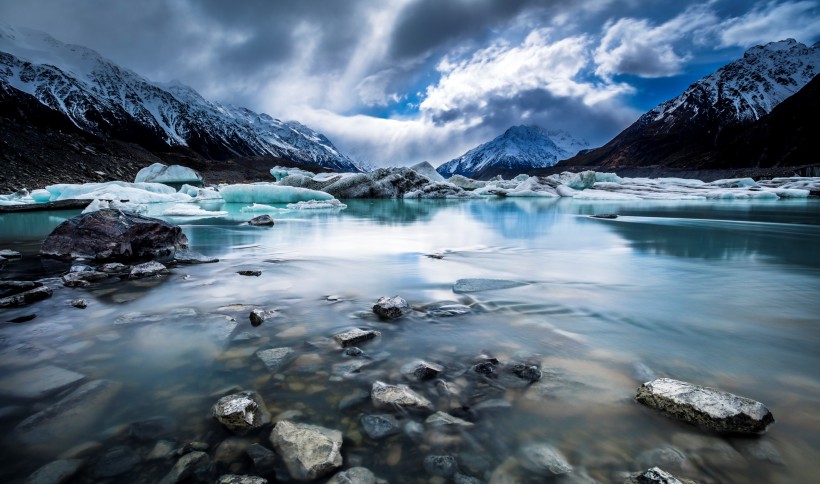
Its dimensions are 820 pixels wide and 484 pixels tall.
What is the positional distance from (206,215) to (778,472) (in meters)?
17.9

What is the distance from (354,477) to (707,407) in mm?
1732

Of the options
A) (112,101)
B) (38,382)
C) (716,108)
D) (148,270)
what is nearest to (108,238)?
(148,270)

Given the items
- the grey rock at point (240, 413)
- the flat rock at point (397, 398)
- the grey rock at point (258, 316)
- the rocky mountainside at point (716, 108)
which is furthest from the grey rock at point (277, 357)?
the rocky mountainside at point (716, 108)

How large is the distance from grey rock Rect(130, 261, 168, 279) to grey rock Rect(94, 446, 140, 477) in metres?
3.87

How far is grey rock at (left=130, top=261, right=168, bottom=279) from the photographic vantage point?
16.2 feet

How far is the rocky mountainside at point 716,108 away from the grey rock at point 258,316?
151m

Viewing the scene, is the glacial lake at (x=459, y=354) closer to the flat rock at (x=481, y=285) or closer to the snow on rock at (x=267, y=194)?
the flat rock at (x=481, y=285)

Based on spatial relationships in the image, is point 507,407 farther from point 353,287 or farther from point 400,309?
point 353,287

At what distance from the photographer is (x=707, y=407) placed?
1900mm

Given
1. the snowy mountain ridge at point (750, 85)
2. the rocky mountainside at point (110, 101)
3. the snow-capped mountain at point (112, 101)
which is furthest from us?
the snowy mountain ridge at point (750, 85)

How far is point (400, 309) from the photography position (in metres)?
3.57

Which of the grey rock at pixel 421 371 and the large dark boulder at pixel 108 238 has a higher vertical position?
the large dark boulder at pixel 108 238

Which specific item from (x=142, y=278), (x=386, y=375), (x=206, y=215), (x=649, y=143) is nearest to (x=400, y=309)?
(x=386, y=375)

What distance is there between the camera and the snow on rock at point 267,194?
24.7 metres
